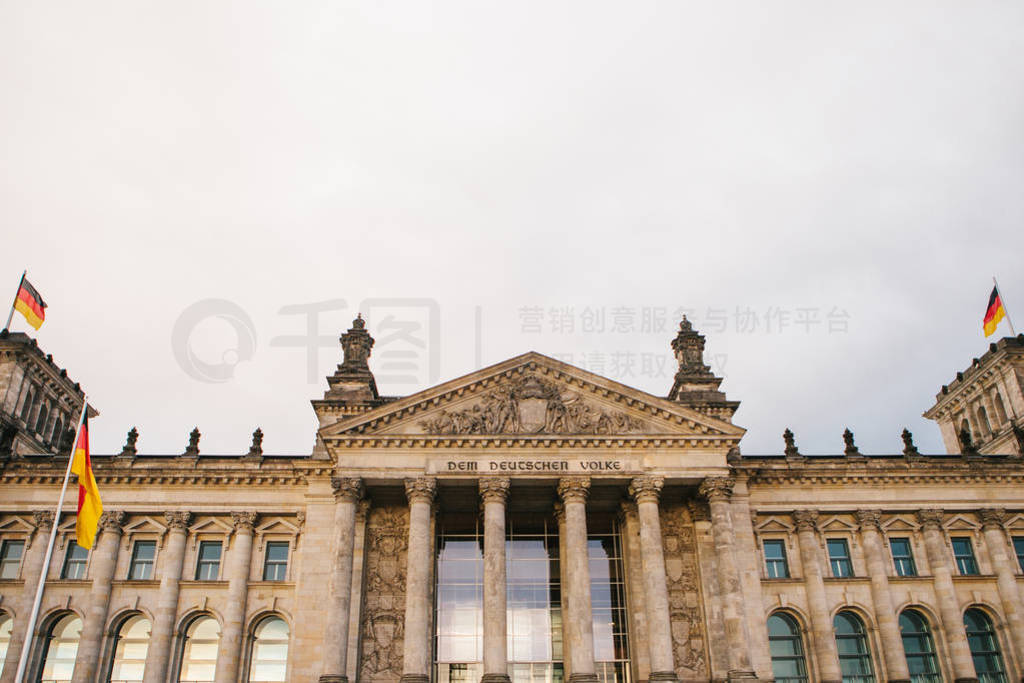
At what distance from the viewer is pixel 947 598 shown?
3891 cm

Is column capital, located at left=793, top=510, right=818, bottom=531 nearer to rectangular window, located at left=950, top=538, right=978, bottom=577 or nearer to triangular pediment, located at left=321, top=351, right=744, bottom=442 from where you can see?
triangular pediment, located at left=321, top=351, right=744, bottom=442

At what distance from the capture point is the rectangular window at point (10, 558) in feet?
129

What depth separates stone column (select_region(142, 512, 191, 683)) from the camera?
36.6 m

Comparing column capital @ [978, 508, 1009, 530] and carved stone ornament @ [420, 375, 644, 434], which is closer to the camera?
carved stone ornament @ [420, 375, 644, 434]

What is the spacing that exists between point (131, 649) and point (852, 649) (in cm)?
3434

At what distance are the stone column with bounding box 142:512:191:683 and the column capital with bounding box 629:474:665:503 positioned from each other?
21.9 meters

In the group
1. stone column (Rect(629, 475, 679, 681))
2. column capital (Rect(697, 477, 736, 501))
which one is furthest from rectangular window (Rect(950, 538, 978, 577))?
stone column (Rect(629, 475, 679, 681))

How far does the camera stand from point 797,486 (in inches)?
1619

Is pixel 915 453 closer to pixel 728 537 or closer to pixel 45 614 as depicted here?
pixel 728 537

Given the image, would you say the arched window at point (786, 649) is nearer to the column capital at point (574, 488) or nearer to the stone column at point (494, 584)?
the column capital at point (574, 488)

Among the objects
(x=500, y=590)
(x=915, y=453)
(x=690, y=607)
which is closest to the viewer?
(x=500, y=590)

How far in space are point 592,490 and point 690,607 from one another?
6898 mm

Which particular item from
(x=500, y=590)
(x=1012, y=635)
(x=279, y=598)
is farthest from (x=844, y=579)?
(x=279, y=598)

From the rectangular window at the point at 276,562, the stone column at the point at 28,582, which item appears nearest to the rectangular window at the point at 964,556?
the rectangular window at the point at 276,562
